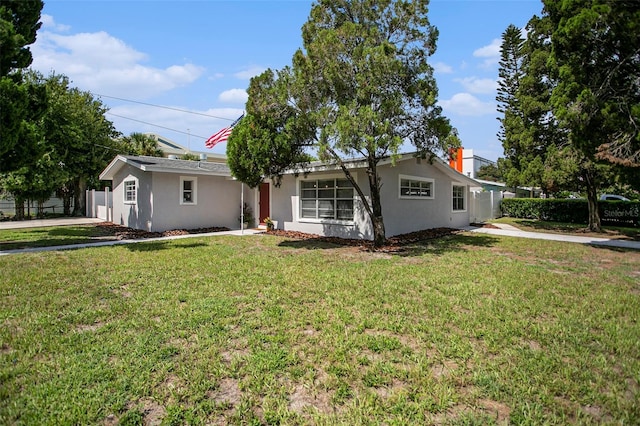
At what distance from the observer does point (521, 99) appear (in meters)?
16.7

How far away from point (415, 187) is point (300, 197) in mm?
5011

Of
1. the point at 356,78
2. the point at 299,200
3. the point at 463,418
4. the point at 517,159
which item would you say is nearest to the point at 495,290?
the point at 463,418

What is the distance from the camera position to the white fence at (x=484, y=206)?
2094cm

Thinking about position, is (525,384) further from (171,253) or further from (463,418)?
(171,253)

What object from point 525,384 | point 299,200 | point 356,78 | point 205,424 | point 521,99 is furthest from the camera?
point 521,99

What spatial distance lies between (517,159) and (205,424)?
62.7ft

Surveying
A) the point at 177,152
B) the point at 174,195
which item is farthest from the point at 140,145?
the point at 174,195

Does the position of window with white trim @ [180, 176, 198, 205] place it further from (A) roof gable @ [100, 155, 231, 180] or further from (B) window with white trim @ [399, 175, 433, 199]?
(B) window with white trim @ [399, 175, 433, 199]

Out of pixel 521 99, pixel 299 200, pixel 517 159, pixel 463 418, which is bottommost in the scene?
pixel 463 418

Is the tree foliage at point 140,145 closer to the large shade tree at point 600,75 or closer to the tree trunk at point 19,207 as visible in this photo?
the tree trunk at point 19,207

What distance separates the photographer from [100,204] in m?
23.8

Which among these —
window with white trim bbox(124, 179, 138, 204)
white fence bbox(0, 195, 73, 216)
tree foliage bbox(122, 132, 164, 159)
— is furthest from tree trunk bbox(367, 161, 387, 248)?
white fence bbox(0, 195, 73, 216)

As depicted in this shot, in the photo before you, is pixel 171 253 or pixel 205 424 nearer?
pixel 205 424

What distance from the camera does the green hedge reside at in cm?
1932
